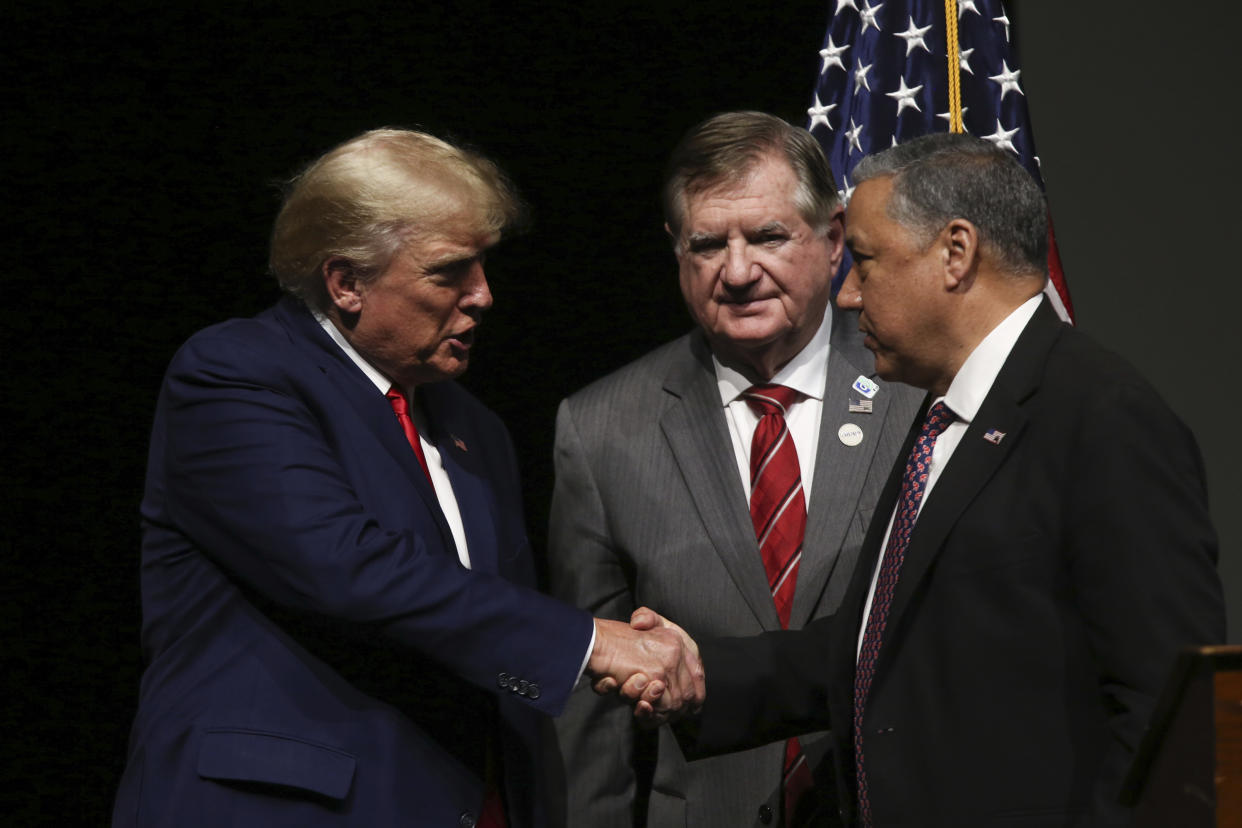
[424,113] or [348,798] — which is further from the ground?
[424,113]

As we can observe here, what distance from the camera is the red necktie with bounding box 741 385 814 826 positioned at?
2.59m

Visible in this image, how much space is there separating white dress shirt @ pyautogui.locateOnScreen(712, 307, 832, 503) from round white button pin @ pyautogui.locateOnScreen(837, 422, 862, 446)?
5cm

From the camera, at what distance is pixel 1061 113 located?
12.9 ft

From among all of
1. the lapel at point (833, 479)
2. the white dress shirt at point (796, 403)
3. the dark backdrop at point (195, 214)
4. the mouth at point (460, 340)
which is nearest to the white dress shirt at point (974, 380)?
the lapel at point (833, 479)

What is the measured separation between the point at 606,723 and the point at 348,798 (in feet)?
2.20

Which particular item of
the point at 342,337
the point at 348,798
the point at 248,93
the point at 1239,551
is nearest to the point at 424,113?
the point at 248,93

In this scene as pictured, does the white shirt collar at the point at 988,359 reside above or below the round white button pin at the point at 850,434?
above

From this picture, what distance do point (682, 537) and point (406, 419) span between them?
56 cm

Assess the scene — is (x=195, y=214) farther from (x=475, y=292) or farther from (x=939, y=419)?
(x=939, y=419)

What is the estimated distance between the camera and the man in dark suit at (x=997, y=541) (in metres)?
1.71

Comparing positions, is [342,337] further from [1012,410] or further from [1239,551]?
[1239,551]

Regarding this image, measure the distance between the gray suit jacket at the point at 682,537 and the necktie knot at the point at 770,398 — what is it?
66 mm

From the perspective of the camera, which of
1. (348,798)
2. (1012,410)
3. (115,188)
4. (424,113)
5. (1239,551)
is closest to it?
(1012,410)

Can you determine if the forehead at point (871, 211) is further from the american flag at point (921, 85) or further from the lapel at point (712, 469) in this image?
the american flag at point (921, 85)
